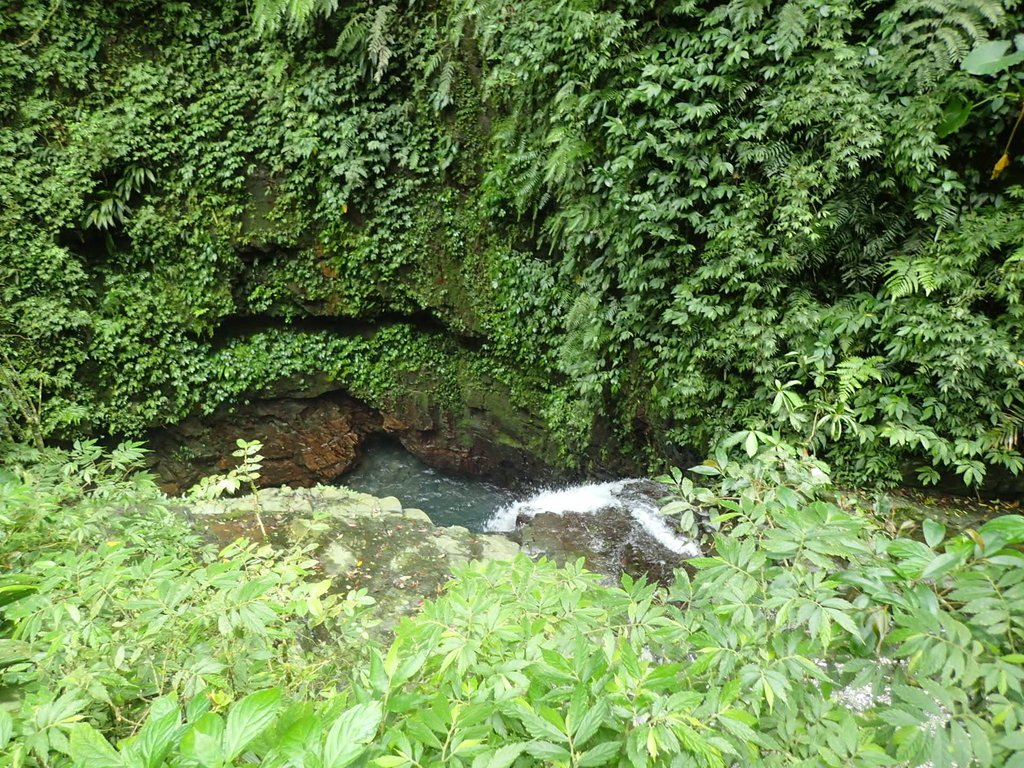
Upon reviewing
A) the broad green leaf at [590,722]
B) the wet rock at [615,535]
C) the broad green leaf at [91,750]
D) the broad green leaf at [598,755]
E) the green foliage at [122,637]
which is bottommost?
the wet rock at [615,535]

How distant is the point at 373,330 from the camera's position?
9.09 meters

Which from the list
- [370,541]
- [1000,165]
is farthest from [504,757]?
[1000,165]

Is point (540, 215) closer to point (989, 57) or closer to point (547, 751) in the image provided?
point (989, 57)

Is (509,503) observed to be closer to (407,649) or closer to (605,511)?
(605,511)

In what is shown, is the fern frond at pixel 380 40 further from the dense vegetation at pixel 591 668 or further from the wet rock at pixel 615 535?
the dense vegetation at pixel 591 668

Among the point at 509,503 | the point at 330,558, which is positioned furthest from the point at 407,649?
the point at 509,503

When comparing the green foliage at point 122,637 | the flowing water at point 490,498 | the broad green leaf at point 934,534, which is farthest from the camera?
the flowing water at point 490,498

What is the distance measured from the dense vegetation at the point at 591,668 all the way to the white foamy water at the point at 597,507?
3.81 m

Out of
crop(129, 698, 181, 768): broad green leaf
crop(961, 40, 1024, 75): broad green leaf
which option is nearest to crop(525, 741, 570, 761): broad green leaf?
crop(129, 698, 181, 768): broad green leaf

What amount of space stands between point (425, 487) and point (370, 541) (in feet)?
12.5

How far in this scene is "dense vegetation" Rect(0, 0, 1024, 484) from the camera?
13.0 ft

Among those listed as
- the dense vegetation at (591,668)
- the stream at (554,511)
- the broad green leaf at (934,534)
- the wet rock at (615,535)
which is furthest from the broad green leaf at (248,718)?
the stream at (554,511)

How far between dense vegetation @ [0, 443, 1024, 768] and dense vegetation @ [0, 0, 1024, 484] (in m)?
1.42

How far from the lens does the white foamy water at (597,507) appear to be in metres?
5.34
